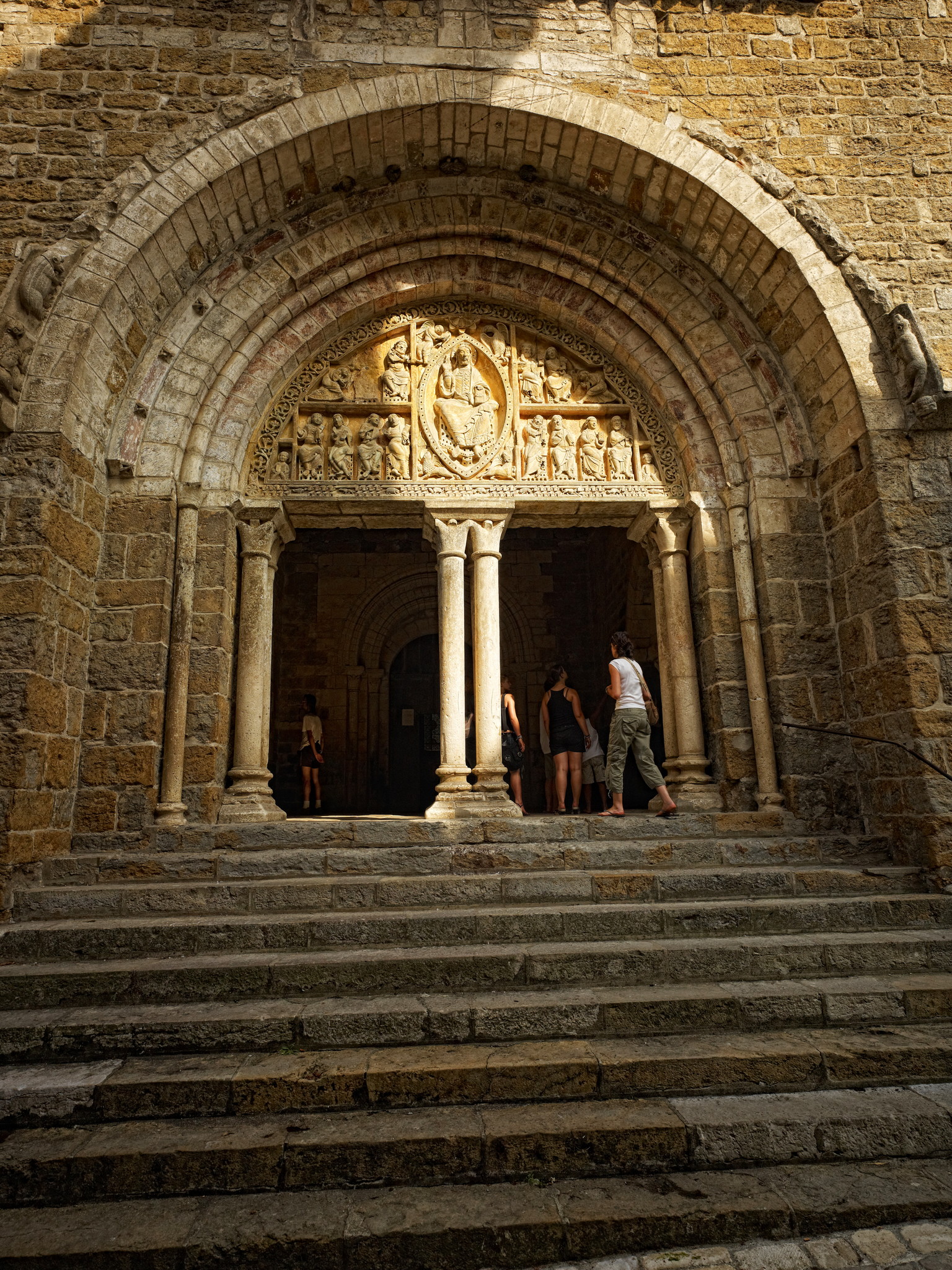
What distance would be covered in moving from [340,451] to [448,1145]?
4.44 meters

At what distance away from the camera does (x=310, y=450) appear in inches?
Answer: 223

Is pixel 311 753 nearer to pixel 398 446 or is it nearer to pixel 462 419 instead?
pixel 398 446

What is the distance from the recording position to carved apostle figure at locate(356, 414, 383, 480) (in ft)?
18.6

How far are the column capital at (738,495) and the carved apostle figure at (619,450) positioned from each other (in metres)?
0.71

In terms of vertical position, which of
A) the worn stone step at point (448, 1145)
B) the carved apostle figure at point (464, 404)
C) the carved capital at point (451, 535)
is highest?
the carved apostle figure at point (464, 404)

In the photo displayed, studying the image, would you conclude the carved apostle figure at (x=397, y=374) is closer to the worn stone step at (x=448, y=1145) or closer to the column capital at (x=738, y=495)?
the column capital at (x=738, y=495)

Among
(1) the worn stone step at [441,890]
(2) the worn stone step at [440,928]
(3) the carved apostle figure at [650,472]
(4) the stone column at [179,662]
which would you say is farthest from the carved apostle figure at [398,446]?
(2) the worn stone step at [440,928]

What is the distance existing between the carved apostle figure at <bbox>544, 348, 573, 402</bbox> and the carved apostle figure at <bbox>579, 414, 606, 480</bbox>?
28cm

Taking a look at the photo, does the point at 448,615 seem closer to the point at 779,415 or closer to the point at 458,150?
the point at 779,415

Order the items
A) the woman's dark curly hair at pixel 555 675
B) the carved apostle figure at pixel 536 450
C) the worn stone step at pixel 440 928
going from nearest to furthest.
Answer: the worn stone step at pixel 440 928 < the carved apostle figure at pixel 536 450 < the woman's dark curly hair at pixel 555 675

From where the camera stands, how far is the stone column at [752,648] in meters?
4.99

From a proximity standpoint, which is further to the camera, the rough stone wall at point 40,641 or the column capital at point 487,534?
the column capital at point 487,534

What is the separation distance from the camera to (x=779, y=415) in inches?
216

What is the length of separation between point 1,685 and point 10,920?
1.19m
